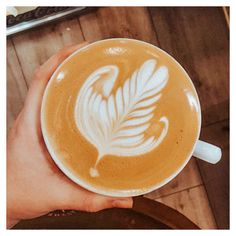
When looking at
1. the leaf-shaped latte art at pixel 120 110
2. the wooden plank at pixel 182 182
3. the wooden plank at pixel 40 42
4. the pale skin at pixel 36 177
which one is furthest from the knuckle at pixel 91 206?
the wooden plank at pixel 40 42

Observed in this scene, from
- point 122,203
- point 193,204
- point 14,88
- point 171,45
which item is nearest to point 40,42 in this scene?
point 14,88

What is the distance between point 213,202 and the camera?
37.4 inches

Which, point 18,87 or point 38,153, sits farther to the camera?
point 18,87

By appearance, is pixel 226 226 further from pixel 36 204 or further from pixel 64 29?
pixel 64 29

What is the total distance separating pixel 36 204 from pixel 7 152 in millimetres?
127

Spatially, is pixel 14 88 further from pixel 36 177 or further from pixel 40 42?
pixel 36 177

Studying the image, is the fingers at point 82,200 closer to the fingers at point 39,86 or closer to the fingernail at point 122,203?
the fingernail at point 122,203

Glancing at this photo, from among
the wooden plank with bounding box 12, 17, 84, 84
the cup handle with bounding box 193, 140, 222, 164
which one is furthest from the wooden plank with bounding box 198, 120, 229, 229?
the wooden plank with bounding box 12, 17, 84, 84

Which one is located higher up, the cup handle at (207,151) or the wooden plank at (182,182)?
the cup handle at (207,151)

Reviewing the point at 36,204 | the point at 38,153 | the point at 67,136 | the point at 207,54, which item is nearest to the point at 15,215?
the point at 36,204

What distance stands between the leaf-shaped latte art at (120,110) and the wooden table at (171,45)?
0.28 meters

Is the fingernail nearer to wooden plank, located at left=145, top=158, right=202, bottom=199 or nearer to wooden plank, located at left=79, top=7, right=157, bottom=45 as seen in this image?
wooden plank, located at left=145, top=158, right=202, bottom=199

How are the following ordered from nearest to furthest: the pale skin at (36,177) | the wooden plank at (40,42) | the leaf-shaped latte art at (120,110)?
the leaf-shaped latte art at (120,110) < the pale skin at (36,177) < the wooden plank at (40,42)

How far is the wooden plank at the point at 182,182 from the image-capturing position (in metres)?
0.94
